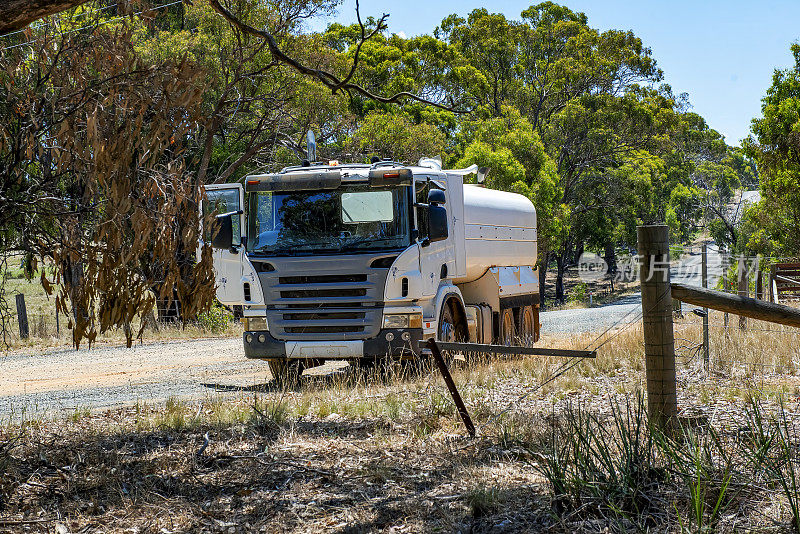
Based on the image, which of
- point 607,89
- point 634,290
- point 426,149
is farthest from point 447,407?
point 634,290

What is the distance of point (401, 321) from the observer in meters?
11.0

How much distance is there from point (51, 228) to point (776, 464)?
17.0ft

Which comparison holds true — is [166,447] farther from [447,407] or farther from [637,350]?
[637,350]

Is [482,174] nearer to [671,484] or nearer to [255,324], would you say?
[255,324]

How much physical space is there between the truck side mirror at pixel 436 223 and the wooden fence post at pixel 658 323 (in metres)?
5.74

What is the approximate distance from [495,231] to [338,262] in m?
4.53

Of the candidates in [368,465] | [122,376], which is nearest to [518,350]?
[368,465]

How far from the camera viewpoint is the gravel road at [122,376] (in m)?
10.5

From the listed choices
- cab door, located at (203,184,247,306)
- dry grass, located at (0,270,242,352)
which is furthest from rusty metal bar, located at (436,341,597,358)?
dry grass, located at (0,270,242,352)

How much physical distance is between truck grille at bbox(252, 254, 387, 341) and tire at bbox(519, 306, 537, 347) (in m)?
5.32

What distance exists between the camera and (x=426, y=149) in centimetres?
3150

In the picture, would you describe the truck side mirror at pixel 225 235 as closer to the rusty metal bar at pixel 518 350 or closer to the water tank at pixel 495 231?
the water tank at pixel 495 231

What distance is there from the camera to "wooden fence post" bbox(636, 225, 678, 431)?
5.39 meters

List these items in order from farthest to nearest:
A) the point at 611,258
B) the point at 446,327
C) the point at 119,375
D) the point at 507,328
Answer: the point at 611,258, the point at 507,328, the point at 119,375, the point at 446,327
